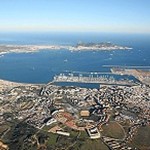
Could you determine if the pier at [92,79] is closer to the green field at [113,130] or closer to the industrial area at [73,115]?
the industrial area at [73,115]

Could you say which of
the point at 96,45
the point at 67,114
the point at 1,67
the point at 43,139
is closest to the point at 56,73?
the point at 1,67

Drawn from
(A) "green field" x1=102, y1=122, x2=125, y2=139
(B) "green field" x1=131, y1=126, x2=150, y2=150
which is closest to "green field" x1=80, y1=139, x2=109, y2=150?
(A) "green field" x1=102, y1=122, x2=125, y2=139

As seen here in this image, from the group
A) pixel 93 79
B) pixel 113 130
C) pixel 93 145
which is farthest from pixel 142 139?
pixel 93 79

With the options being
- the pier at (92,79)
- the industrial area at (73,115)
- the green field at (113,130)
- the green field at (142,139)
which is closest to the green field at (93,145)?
the industrial area at (73,115)

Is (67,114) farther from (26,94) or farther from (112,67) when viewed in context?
(112,67)

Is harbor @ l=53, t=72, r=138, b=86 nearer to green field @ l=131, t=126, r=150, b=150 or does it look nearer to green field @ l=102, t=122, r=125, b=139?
green field @ l=102, t=122, r=125, b=139
